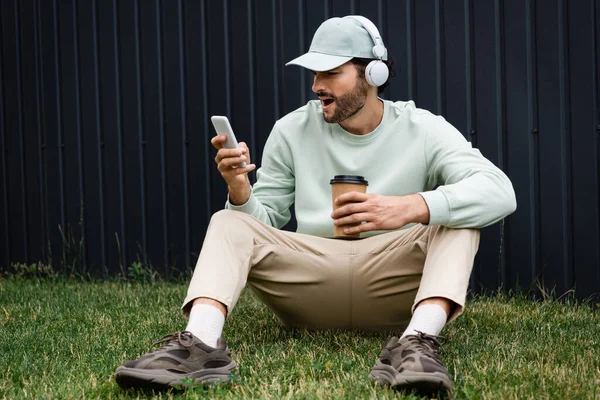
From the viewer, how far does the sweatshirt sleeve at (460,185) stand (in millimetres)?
2910

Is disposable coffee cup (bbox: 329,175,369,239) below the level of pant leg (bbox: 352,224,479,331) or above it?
above

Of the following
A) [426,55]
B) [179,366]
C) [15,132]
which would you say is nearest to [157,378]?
[179,366]

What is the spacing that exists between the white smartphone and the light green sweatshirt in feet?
1.03

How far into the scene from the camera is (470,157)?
323 cm

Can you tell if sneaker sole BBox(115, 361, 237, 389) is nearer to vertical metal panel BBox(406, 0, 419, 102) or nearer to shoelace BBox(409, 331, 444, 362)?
shoelace BBox(409, 331, 444, 362)

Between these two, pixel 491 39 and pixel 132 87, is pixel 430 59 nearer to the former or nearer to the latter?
pixel 491 39

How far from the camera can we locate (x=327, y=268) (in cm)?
324

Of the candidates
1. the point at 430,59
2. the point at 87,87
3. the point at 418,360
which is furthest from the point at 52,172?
the point at 418,360

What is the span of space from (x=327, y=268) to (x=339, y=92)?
2.27 feet

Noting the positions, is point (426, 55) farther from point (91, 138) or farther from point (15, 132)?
point (15, 132)

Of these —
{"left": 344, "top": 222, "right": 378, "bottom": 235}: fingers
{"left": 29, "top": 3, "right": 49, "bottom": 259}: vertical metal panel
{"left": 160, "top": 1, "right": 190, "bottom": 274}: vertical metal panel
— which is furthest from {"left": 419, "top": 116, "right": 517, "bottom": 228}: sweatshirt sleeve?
{"left": 29, "top": 3, "right": 49, "bottom": 259}: vertical metal panel

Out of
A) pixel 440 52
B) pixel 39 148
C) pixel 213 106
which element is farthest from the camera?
pixel 39 148

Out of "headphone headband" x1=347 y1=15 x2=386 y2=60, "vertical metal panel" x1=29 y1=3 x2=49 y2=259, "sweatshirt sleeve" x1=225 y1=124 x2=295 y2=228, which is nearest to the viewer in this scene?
"headphone headband" x1=347 y1=15 x2=386 y2=60

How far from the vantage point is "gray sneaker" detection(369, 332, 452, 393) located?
2.45 metres
